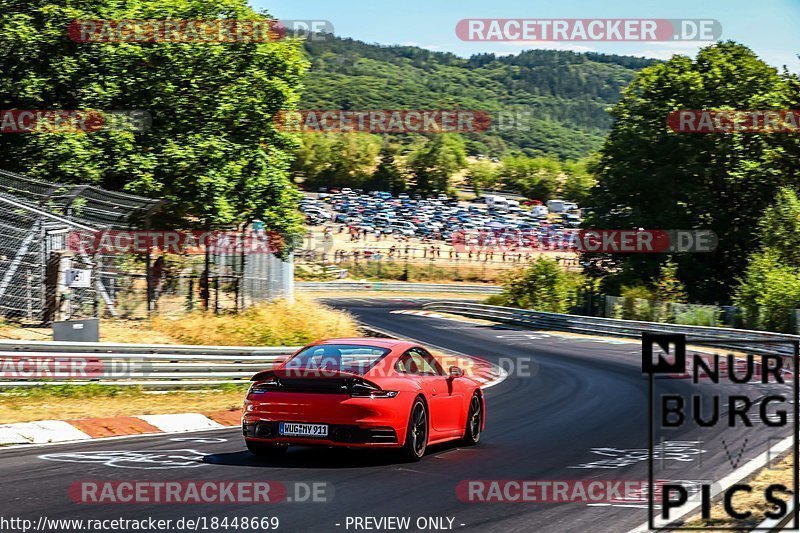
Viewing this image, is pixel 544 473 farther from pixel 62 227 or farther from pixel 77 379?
pixel 62 227

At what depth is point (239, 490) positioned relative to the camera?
836 cm

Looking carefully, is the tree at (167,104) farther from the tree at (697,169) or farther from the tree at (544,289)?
the tree at (697,169)

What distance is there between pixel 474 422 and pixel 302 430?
3.12 meters

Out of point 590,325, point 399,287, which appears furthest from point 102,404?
point 399,287

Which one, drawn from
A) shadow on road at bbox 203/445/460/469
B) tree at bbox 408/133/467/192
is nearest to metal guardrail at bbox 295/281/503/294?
shadow on road at bbox 203/445/460/469

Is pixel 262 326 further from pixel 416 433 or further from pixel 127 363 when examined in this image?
pixel 416 433

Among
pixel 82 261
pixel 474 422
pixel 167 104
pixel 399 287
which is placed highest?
pixel 167 104

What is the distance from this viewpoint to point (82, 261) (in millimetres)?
21266

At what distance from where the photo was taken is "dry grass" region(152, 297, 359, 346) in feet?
75.7

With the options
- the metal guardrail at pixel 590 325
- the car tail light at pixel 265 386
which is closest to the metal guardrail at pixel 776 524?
the car tail light at pixel 265 386

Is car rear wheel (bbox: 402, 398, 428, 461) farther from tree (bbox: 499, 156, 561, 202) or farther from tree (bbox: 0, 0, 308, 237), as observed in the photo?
tree (bbox: 499, 156, 561, 202)

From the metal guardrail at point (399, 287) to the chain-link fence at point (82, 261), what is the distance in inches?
1668

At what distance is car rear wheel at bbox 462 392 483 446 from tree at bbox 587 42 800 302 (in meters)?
35.2

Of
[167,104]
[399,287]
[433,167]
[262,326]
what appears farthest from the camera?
[433,167]
